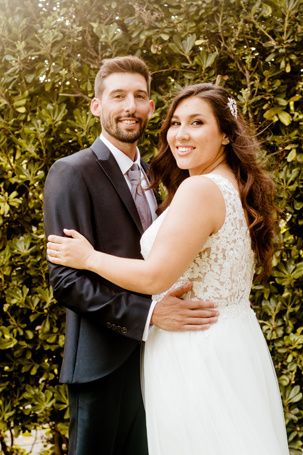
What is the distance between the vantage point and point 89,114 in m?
3.39

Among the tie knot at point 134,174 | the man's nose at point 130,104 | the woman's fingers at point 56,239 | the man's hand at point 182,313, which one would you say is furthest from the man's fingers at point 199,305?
the man's nose at point 130,104

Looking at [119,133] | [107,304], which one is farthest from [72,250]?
[119,133]

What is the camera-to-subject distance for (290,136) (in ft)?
10.8

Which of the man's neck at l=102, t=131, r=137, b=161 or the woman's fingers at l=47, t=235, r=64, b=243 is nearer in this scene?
the woman's fingers at l=47, t=235, r=64, b=243

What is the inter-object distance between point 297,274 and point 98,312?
1.20m

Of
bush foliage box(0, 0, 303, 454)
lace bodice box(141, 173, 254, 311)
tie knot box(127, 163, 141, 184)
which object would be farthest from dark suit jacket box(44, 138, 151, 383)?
bush foliage box(0, 0, 303, 454)

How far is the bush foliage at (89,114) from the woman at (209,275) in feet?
2.41

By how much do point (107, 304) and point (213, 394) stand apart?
52 centimetres

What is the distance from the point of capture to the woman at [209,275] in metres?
2.30

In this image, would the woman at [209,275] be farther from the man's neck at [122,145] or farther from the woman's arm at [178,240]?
the man's neck at [122,145]

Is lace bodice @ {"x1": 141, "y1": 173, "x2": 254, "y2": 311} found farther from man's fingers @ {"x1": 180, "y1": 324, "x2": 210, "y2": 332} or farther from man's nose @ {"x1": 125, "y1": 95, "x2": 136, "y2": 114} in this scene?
man's nose @ {"x1": 125, "y1": 95, "x2": 136, "y2": 114}

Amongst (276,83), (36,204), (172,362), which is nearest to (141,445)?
(172,362)

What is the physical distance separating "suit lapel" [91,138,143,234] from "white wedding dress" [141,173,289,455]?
23 centimetres

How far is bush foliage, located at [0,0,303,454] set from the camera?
3.28 m
